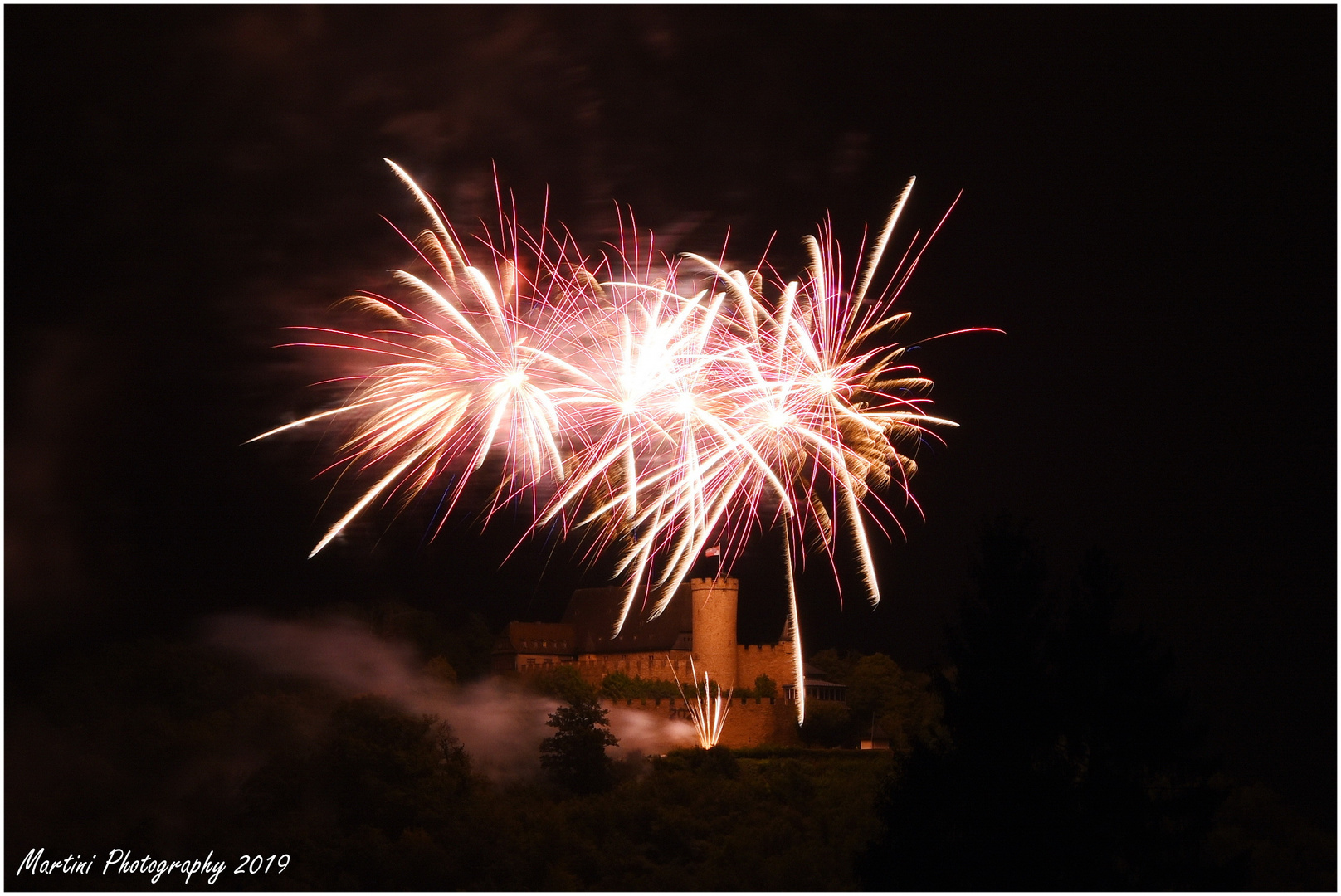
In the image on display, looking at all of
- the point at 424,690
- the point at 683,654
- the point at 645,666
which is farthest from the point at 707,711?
the point at 424,690

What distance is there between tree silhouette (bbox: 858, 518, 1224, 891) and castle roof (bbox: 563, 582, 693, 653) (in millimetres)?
33515

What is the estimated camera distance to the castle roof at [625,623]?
54781mm

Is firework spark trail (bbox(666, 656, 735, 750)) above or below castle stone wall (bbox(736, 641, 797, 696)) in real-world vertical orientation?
below

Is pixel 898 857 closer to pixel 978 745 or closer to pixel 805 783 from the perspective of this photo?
pixel 978 745

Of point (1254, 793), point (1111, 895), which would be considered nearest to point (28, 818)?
point (1111, 895)

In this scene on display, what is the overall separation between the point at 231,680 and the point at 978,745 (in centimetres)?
3006

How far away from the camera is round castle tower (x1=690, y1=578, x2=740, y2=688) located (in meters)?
50.6

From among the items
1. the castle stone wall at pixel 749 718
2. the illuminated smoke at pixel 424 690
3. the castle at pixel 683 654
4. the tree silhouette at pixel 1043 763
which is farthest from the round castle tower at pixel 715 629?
the tree silhouette at pixel 1043 763

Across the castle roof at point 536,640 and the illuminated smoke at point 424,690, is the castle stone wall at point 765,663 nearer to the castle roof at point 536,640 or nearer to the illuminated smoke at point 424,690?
the illuminated smoke at point 424,690

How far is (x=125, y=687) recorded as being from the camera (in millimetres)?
38219

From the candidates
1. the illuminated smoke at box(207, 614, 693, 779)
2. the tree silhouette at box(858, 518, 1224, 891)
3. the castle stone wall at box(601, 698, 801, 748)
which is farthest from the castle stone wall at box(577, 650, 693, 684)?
the tree silhouette at box(858, 518, 1224, 891)

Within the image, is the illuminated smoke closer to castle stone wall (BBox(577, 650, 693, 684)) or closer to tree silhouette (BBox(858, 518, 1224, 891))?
castle stone wall (BBox(577, 650, 693, 684))

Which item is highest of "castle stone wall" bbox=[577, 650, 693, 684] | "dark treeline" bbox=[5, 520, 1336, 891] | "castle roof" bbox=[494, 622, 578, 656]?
"castle roof" bbox=[494, 622, 578, 656]

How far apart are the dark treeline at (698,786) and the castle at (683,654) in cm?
152
